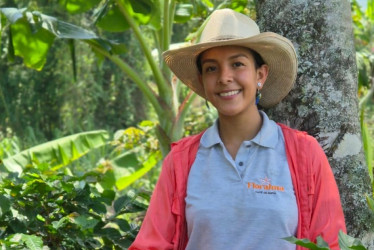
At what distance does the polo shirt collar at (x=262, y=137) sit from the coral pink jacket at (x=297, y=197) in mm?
38

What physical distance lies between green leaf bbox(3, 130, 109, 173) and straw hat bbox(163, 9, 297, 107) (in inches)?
206

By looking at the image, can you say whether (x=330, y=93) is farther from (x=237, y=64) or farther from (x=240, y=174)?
(x=240, y=174)

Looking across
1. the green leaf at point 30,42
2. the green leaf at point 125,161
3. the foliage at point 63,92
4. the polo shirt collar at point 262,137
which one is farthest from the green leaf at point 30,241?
the foliage at point 63,92

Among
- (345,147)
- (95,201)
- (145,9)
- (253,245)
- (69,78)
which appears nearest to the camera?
(253,245)

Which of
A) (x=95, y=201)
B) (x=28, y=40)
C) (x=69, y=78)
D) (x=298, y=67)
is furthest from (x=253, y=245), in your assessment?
(x=69, y=78)

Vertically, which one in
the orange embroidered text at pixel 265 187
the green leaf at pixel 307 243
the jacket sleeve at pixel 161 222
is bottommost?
the jacket sleeve at pixel 161 222

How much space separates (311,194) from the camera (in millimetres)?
2277

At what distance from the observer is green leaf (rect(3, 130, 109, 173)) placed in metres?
8.00

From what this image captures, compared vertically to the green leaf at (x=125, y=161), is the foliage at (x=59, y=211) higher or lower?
higher

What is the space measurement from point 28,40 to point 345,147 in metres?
3.19

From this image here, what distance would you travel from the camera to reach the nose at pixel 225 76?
7.74 ft

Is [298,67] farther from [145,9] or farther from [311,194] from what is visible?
[145,9]

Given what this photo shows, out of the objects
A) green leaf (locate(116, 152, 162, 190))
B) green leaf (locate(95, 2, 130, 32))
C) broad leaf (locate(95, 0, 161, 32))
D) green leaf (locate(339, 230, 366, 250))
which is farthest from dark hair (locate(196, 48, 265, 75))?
green leaf (locate(116, 152, 162, 190))

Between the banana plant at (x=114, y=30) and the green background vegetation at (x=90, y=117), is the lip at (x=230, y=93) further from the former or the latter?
the banana plant at (x=114, y=30)
